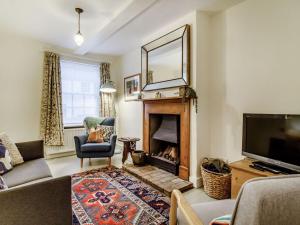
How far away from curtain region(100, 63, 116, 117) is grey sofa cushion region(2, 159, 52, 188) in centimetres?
247

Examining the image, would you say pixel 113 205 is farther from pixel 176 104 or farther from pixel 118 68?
pixel 118 68

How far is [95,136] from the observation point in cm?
370

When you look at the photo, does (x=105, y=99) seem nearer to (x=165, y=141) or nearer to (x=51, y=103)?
(x=51, y=103)

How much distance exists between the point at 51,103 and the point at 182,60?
2.97m

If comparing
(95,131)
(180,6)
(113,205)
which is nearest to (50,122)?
(95,131)

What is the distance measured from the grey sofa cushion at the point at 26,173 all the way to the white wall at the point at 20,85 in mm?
1765

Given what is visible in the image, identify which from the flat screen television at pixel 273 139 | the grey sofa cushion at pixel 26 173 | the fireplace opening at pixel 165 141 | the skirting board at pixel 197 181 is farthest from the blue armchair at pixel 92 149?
the flat screen television at pixel 273 139

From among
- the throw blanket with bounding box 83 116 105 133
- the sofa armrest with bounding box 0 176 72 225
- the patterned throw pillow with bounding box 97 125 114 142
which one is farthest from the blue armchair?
the sofa armrest with bounding box 0 176 72 225

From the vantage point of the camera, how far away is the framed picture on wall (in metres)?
4.14

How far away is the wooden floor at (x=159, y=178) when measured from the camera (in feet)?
8.10

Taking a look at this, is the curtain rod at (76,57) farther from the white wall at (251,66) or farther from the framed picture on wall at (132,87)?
the white wall at (251,66)

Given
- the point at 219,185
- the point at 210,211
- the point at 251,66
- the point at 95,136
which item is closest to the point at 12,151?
the point at 95,136

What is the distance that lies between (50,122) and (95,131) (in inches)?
42.4

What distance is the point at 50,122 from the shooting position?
12.9ft
